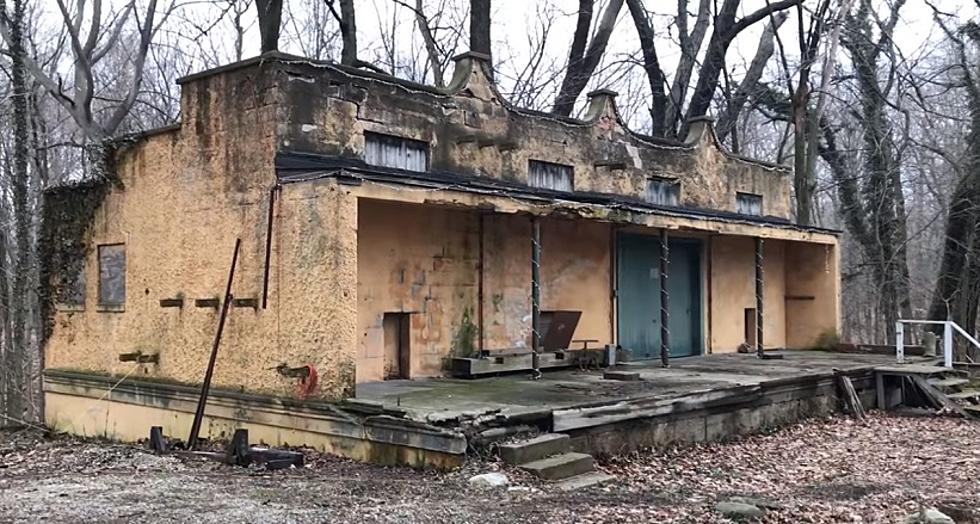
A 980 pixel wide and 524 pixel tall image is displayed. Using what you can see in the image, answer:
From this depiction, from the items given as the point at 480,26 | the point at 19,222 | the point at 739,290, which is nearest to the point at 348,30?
the point at 480,26

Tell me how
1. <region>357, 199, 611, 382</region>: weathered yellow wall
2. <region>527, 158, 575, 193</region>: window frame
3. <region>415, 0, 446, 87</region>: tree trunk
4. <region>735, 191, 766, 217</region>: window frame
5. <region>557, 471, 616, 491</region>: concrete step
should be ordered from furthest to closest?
<region>415, 0, 446, 87</region>: tree trunk
<region>735, 191, 766, 217</region>: window frame
<region>527, 158, 575, 193</region>: window frame
<region>357, 199, 611, 382</region>: weathered yellow wall
<region>557, 471, 616, 491</region>: concrete step

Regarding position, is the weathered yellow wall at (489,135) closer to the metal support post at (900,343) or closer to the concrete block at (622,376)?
the concrete block at (622,376)

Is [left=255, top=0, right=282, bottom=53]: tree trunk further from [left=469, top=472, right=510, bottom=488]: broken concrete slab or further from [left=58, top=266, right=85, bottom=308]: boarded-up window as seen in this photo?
[left=469, top=472, right=510, bottom=488]: broken concrete slab

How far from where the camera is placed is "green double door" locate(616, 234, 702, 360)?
52.2 ft

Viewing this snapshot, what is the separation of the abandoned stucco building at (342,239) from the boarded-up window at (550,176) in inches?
1.9

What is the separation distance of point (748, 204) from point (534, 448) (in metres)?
12.4

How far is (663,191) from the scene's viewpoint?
674 inches

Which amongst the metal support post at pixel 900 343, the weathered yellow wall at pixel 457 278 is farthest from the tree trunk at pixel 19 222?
the metal support post at pixel 900 343

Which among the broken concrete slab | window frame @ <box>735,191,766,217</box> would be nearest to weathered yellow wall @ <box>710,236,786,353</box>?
window frame @ <box>735,191,766,217</box>

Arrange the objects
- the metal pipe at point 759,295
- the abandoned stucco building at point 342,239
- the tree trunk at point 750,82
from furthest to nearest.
→ the tree trunk at point 750,82 < the metal pipe at point 759,295 < the abandoned stucco building at point 342,239

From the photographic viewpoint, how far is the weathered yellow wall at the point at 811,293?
1895 cm

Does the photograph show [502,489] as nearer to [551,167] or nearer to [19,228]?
[551,167]

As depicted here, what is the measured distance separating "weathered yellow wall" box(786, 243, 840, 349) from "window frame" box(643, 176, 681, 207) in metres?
3.65

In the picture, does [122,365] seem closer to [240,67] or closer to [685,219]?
[240,67]
